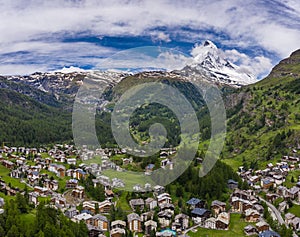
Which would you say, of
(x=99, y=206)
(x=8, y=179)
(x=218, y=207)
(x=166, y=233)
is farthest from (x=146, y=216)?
(x=8, y=179)

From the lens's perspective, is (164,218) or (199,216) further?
(199,216)

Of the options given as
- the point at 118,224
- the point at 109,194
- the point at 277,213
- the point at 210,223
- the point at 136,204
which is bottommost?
the point at 109,194

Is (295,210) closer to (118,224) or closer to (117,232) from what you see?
(118,224)

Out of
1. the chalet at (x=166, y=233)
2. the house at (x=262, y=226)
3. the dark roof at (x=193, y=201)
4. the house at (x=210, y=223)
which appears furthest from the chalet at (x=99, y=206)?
the house at (x=262, y=226)

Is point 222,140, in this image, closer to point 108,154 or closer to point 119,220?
point 108,154

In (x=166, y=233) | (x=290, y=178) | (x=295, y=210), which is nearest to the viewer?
(x=166, y=233)

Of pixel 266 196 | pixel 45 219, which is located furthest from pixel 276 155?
pixel 45 219

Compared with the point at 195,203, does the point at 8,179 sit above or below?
below

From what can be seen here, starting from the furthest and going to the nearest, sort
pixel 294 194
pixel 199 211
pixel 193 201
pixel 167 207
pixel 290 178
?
pixel 290 178
pixel 294 194
pixel 193 201
pixel 167 207
pixel 199 211
